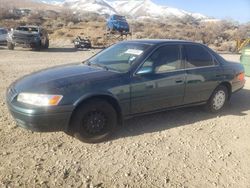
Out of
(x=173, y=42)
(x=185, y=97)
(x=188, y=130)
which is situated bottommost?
(x=188, y=130)

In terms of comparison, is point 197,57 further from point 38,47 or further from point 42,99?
point 38,47

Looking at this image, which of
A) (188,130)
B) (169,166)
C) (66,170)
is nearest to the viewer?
(66,170)

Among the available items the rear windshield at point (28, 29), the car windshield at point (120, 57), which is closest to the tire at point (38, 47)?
the rear windshield at point (28, 29)

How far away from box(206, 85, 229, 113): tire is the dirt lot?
0.58 m

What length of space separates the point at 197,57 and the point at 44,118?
10.9 feet

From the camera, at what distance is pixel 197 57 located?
643 cm

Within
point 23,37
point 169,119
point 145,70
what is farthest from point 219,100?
point 23,37

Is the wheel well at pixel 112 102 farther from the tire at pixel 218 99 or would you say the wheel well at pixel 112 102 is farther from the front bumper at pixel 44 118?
the tire at pixel 218 99

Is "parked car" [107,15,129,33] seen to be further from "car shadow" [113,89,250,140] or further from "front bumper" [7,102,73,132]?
"front bumper" [7,102,73,132]

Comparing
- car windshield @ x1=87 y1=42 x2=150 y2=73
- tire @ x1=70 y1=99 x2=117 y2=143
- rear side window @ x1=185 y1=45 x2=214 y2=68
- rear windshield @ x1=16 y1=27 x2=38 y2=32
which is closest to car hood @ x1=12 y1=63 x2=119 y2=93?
car windshield @ x1=87 y1=42 x2=150 y2=73

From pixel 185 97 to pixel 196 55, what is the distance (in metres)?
0.90

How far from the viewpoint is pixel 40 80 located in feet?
16.4

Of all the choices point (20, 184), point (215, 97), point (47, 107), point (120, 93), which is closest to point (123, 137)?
point (120, 93)

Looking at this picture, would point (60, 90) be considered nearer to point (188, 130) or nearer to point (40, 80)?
point (40, 80)
